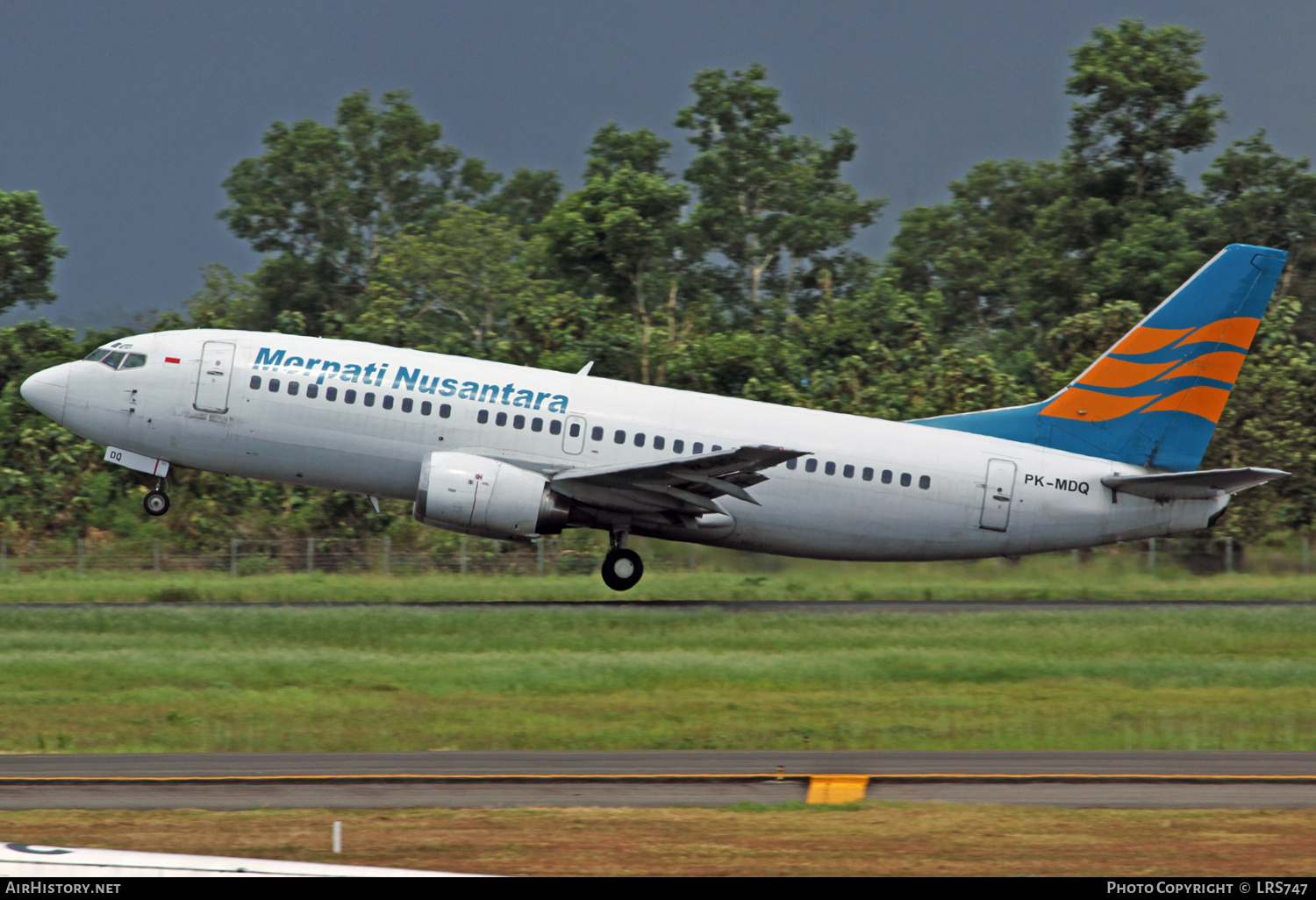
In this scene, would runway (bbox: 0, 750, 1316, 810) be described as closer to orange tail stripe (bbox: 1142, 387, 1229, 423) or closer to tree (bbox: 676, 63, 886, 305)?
orange tail stripe (bbox: 1142, 387, 1229, 423)

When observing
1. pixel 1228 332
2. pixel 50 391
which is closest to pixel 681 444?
pixel 1228 332

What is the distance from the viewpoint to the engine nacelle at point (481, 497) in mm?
26656

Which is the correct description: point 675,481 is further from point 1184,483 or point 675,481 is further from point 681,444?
point 1184,483

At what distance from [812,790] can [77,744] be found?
8.82 m

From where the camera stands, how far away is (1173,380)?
97.5 feet

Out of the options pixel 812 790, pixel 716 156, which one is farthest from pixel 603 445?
pixel 716 156

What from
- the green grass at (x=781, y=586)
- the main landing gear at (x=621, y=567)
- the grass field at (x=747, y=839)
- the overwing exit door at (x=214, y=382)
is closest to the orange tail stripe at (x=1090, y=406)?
the green grass at (x=781, y=586)

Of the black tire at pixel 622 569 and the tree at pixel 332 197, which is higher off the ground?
the tree at pixel 332 197

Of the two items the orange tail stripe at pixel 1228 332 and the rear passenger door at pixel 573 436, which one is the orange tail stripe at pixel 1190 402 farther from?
the rear passenger door at pixel 573 436

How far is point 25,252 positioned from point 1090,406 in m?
42.2

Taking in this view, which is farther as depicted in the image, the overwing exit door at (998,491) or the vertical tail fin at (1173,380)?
the vertical tail fin at (1173,380)

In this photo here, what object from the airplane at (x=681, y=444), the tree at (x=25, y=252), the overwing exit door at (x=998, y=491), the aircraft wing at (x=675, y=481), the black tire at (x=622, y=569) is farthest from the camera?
the tree at (x=25, y=252)

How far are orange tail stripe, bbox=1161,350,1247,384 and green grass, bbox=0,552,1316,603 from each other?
5.62m

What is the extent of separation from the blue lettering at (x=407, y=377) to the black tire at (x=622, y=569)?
16.5 ft
